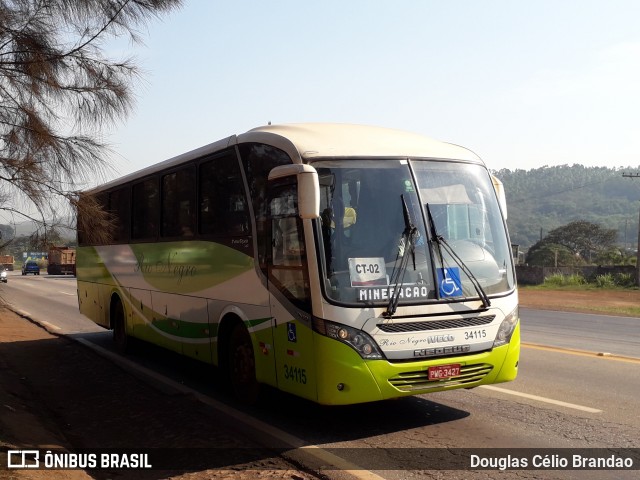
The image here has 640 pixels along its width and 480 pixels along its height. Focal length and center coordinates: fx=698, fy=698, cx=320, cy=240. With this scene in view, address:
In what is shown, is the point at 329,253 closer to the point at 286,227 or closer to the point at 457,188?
the point at 286,227

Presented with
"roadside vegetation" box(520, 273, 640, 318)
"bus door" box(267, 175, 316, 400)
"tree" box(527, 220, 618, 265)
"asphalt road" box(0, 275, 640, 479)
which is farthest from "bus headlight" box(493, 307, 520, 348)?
"tree" box(527, 220, 618, 265)

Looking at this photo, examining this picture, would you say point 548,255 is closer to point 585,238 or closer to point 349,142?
point 585,238

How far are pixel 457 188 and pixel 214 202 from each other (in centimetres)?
307

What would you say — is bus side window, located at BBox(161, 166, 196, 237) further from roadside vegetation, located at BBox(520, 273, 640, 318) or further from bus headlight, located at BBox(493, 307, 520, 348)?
roadside vegetation, located at BBox(520, 273, 640, 318)

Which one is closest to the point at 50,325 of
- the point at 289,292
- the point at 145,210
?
the point at 145,210

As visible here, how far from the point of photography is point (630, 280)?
42062mm

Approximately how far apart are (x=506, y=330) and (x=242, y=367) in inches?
116

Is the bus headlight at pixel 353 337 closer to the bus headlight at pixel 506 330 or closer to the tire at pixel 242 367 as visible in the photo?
the bus headlight at pixel 506 330

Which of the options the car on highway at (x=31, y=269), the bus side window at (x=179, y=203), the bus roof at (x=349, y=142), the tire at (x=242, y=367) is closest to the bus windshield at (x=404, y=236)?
the bus roof at (x=349, y=142)

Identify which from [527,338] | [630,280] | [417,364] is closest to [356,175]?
[417,364]

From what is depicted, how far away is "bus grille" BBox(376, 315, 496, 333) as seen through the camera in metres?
6.32

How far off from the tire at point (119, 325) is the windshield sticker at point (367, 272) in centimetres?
704

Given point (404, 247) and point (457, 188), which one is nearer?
point (404, 247)

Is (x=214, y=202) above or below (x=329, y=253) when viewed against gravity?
above
